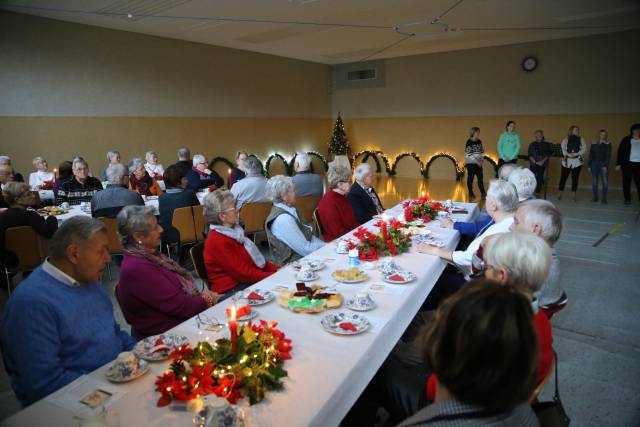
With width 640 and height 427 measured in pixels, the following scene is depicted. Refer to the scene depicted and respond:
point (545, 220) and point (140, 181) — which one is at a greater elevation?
point (545, 220)

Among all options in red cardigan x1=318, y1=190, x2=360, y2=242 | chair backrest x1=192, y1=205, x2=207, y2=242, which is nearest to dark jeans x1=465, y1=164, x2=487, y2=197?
red cardigan x1=318, y1=190, x2=360, y2=242

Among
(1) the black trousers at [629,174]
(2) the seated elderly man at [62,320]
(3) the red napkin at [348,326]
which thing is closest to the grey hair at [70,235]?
(2) the seated elderly man at [62,320]

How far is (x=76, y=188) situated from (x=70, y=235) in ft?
14.8

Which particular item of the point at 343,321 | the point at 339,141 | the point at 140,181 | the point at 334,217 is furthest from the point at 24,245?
the point at 339,141

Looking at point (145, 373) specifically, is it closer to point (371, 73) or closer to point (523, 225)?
point (523, 225)

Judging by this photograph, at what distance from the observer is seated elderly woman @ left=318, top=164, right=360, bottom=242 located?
14.1ft

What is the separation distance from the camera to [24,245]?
4141mm

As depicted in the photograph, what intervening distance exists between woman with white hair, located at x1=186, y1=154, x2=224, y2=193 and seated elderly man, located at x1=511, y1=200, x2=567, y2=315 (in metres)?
5.11

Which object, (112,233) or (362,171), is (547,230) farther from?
(112,233)

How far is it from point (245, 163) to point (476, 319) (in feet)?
16.9

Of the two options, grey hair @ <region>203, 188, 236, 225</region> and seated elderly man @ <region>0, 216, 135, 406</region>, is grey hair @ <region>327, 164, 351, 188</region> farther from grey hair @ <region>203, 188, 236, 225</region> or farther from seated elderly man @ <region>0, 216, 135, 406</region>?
seated elderly man @ <region>0, 216, 135, 406</region>

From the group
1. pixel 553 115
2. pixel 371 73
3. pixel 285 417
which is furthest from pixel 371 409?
pixel 371 73

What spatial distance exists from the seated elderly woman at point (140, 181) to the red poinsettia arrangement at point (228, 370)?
18.1ft

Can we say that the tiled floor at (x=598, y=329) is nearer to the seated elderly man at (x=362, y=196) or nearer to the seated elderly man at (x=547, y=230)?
the seated elderly man at (x=547, y=230)
